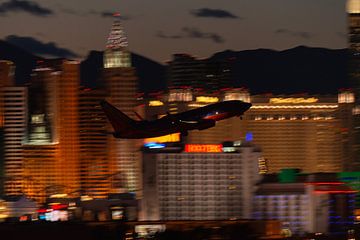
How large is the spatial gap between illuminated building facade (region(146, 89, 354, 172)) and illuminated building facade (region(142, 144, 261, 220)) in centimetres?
3335

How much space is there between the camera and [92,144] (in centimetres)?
10944

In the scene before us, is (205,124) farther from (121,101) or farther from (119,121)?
(121,101)

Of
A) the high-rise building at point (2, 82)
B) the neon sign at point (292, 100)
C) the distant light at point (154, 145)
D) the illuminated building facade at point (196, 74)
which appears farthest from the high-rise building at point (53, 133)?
the distant light at point (154, 145)

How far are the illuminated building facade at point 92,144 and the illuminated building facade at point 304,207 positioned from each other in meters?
33.8

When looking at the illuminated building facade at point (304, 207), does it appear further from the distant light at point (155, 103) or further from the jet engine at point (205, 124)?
the jet engine at point (205, 124)

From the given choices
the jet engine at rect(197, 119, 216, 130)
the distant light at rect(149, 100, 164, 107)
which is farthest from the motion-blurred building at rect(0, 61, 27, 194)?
the jet engine at rect(197, 119, 216, 130)

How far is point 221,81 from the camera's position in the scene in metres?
120

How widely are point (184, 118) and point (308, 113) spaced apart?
259ft

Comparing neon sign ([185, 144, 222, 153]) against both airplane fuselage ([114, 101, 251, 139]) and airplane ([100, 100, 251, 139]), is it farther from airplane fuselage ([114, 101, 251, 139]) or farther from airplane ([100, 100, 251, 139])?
airplane fuselage ([114, 101, 251, 139])

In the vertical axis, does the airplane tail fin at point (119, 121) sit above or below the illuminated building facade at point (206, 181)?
above

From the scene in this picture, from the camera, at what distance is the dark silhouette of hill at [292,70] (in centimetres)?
14962

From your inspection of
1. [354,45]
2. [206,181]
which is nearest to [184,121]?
[206,181]

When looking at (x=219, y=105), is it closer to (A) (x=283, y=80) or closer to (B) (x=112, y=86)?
(B) (x=112, y=86)

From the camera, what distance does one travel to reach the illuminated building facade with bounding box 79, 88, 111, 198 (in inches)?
4254
